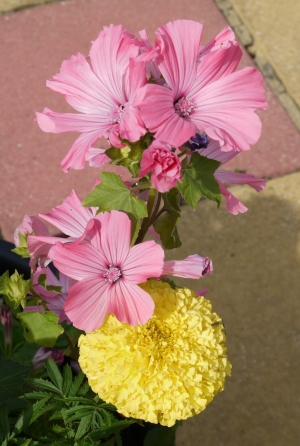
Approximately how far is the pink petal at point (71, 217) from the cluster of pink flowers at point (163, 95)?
9 cm

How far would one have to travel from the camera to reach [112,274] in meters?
0.60

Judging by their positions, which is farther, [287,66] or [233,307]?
[287,66]

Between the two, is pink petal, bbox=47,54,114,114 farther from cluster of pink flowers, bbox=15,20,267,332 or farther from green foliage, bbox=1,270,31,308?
green foliage, bbox=1,270,31,308

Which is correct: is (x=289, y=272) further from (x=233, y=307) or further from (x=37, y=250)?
(x=37, y=250)

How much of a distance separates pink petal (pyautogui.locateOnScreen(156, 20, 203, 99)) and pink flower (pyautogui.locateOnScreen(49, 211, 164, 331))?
0.44 feet

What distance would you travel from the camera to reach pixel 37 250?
654 millimetres

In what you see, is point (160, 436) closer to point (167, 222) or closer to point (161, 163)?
point (167, 222)

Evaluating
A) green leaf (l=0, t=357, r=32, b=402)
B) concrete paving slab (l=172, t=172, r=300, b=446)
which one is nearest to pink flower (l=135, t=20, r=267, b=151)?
green leaf (l=0, t=357, r=32, b=402)

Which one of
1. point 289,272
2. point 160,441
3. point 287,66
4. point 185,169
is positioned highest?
point 185,169

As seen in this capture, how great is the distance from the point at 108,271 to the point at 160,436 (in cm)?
43

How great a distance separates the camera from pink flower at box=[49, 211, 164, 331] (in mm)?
569

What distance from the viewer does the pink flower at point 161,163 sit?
19.5 inches

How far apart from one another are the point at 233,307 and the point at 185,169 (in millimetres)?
796

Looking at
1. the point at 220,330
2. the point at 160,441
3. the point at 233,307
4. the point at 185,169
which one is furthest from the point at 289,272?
the point at 185,169
